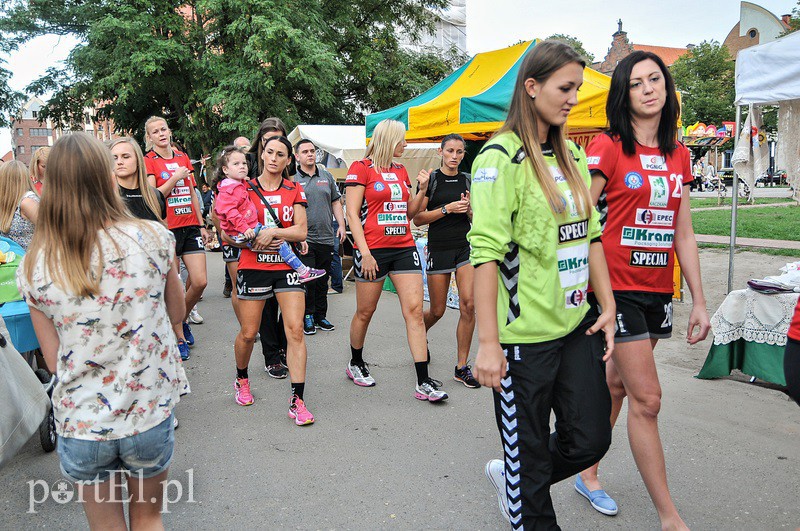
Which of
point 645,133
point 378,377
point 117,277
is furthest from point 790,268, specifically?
point 117,277

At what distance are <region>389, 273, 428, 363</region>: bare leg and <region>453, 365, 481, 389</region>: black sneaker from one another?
0.52m

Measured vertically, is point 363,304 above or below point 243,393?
above

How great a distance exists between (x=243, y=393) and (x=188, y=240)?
6.13ft

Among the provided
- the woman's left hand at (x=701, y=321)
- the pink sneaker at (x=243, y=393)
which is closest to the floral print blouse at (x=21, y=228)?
the pink sneaker at (x=243, y=393)

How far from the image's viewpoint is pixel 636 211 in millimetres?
2826

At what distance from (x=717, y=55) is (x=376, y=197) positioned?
173 ft

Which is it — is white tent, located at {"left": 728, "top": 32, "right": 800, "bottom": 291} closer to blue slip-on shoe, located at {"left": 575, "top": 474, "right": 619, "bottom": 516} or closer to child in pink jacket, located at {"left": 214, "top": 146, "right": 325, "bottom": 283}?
blue slip-on shoe, located at {"left": 575, "top": 474, "right": 619, "bottom": 516}

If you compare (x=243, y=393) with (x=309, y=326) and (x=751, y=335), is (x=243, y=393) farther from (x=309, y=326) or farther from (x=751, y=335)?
(x=751, y=335)

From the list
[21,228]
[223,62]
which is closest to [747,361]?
[21,228]

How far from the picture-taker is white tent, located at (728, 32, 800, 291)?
17.7 feet

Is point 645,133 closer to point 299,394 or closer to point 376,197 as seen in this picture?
point 376,197

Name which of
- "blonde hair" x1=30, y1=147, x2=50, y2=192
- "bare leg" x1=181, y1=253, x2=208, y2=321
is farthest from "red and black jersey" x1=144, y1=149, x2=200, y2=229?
"blonde hair" x1=30, y1=147, x2=50, y2=192

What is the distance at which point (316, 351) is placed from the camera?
6.45 meters

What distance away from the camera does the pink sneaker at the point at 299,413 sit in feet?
14.4
